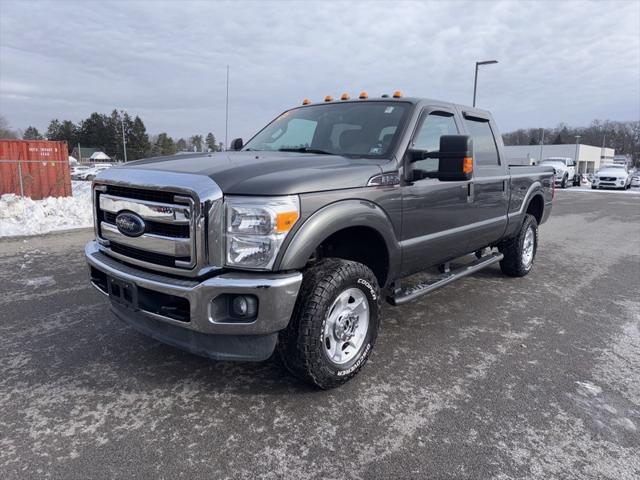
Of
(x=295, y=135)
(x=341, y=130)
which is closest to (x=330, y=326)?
(x=341, y=130)

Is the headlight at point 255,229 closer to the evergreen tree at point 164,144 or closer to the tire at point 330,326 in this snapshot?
the tire at point 330,326

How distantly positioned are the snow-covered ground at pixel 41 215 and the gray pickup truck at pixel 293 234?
6.30 meters

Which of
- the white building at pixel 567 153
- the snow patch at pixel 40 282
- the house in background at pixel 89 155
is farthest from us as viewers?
the white building at pixel 567 153

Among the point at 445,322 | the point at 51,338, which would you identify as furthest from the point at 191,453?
the point at 445,322

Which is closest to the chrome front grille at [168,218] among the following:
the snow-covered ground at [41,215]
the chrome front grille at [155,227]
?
the chrome front grille at [155,227]

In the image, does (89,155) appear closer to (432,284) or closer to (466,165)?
(432,284)

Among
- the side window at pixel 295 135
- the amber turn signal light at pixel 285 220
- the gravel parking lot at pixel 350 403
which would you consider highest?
the side window at pixel 295 135

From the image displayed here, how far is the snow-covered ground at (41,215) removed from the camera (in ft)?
27.8

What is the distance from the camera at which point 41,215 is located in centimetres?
958

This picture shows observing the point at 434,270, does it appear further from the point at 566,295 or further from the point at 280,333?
the point at 280,333

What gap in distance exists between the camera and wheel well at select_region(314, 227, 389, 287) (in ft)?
10.7

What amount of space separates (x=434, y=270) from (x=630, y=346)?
8.29 feet

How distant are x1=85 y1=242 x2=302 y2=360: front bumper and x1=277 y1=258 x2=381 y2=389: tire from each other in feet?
0.50

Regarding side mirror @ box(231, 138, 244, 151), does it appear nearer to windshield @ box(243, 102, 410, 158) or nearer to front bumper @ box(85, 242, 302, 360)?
windshield @ box(243, 102, 410, 158)
